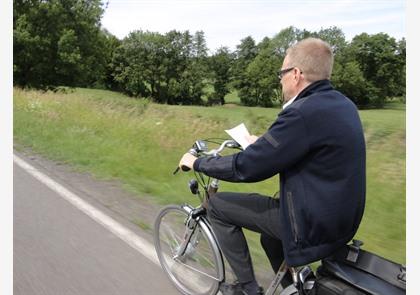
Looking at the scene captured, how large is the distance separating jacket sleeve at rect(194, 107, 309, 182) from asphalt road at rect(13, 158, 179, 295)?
64.3 inches

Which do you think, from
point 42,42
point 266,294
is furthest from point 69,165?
point 42,42

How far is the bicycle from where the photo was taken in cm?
293

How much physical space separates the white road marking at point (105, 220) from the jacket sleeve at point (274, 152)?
1921mm

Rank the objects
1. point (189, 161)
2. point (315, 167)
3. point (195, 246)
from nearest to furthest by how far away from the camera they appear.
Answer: point (315, 167) < point (189, 161) < point (195, 246)

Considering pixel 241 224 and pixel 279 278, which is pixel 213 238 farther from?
pixel 279 278

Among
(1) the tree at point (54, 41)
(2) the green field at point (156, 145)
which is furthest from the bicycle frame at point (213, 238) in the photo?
(1) the tree at point (54, 41)

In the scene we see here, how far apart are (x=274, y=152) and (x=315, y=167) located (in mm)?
226

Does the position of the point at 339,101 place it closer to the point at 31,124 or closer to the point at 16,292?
the point at 16,292

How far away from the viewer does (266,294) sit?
8.95ft

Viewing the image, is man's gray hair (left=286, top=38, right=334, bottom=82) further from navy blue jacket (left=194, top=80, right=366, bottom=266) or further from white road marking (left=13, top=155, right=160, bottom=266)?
white road marking (left=13, top=155, right=160, bottom=266)

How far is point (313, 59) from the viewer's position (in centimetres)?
227

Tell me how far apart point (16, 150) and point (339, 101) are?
8502 millimetres

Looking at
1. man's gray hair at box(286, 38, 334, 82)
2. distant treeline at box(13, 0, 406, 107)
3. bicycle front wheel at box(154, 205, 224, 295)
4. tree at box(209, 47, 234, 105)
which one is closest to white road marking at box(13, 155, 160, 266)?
bicycle front wheel at box(154, 205, 224, 295)

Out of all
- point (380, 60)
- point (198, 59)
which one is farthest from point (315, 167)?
point (198, 59)
